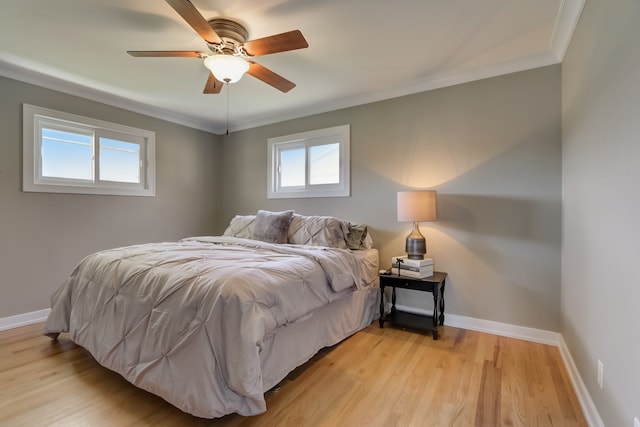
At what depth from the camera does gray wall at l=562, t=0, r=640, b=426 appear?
3.81ft

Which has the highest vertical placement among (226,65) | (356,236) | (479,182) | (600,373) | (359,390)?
(226,65)

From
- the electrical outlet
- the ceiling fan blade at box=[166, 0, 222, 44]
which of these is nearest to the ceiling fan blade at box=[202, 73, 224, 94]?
the ceiling fan blade at box=[166, 0, 222, 44]

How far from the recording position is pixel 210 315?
1.48 meters

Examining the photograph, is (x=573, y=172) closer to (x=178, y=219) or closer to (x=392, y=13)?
(x=392, y=13)

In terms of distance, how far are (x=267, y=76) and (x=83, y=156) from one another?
8.25 ft

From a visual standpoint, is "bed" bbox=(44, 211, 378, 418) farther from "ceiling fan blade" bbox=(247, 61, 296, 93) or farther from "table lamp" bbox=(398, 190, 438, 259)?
"ceiling fan blade" bbox=(247, 61, 296, 93)

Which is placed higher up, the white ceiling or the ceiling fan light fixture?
the white ceiling

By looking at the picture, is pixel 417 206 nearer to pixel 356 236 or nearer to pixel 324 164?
pixel 356 236

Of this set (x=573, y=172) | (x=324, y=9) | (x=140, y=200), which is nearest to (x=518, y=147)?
(x=573, y=172)

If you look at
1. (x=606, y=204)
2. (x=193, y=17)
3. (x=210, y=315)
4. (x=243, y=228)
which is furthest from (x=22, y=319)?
(x=606, y=204)

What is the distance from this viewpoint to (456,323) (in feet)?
9.32

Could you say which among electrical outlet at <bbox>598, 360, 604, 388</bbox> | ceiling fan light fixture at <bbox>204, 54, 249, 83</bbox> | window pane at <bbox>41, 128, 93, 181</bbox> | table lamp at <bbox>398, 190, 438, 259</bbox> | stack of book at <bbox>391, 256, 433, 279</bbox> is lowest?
electrical outlet at <bbox>598, 360, 604, 388</bbox>

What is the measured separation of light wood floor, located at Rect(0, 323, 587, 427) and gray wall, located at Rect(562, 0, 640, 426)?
0.32 metres

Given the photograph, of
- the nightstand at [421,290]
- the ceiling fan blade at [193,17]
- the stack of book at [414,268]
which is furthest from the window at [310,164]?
the ceiling fan blade at [193,17]
